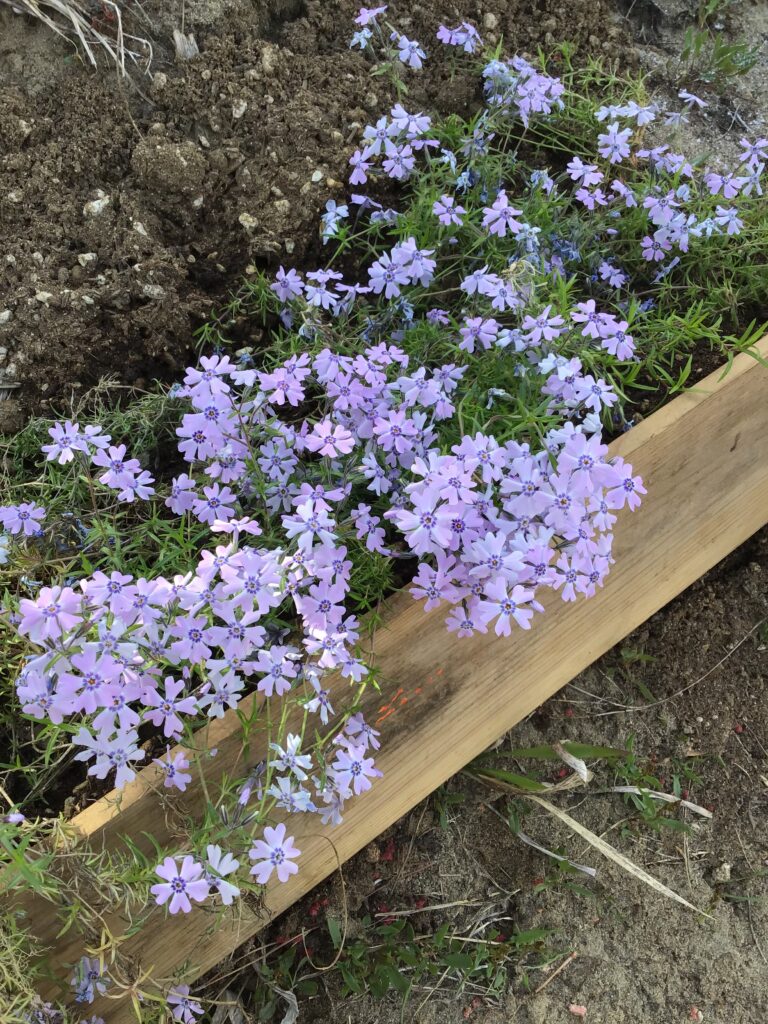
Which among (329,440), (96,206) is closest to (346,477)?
(329,440)

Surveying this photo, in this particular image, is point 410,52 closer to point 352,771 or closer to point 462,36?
point 462,36

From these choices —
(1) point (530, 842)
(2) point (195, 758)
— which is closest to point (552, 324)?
(2) point (195, 758)

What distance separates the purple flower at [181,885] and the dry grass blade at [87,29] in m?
1.55

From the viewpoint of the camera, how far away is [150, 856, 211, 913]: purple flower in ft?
3.41

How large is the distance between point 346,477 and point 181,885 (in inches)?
24.4

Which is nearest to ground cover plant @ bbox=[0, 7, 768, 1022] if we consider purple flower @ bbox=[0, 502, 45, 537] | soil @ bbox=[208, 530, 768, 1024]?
purple flower @ bbox=[0, 502, 45, 537]

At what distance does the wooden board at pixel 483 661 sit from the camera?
1.27 m

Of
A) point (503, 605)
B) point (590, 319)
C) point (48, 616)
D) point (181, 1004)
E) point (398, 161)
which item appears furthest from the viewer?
point (398, 161)

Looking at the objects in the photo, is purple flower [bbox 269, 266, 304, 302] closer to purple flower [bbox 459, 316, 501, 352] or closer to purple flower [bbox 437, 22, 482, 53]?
purple flower [bbox 459, 316, 501, 352]

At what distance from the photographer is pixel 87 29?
1758 mm

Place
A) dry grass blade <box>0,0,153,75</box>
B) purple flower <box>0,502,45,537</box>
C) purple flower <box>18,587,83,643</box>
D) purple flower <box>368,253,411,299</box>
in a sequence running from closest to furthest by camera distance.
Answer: purple flower <box>18,587,83,643</box> < purple flower <box>0,502,45,537</box> < purple flower <box>368,253,411,299</box> < dry grass blade <box>0,0,153,75</box>

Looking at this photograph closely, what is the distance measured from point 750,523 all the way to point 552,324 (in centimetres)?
74

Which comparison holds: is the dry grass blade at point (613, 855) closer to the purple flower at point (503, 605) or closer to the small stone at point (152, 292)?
the purple flower at point (503, 605)

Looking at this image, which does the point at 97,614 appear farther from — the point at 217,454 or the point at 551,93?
the point at 551,93
